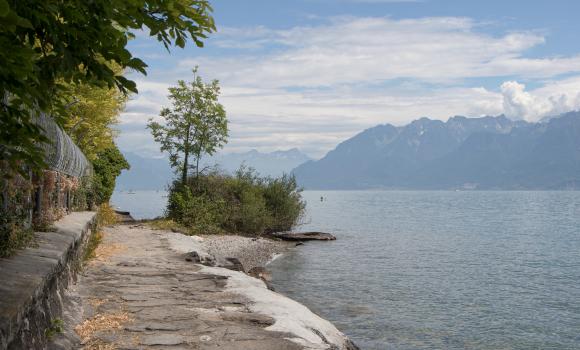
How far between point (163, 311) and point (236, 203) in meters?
29.7

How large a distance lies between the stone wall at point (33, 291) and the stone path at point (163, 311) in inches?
28.4

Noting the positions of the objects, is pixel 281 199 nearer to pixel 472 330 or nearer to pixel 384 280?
pixel 384 280

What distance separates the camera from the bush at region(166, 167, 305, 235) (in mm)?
36156

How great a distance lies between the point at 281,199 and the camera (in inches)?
1764

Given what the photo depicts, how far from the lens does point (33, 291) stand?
263 inches

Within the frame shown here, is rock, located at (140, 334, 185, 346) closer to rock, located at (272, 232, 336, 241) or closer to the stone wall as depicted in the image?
the stone wall

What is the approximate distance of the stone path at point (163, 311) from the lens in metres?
8.56

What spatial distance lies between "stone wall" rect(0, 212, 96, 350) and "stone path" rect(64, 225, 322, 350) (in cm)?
72

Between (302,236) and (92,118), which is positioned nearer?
(92,118)

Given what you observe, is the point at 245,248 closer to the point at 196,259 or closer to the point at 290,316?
the point at 196,259

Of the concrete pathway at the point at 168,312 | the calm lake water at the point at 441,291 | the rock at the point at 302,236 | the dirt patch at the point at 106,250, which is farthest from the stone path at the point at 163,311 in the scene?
the rock at the point at 302,236

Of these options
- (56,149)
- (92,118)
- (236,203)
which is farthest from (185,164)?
(56,149)

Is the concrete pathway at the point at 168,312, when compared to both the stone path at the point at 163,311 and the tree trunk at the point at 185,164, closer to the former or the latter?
the stone path at the point at 163,311

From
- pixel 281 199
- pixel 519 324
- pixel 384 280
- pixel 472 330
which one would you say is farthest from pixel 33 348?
pixel 281 199
